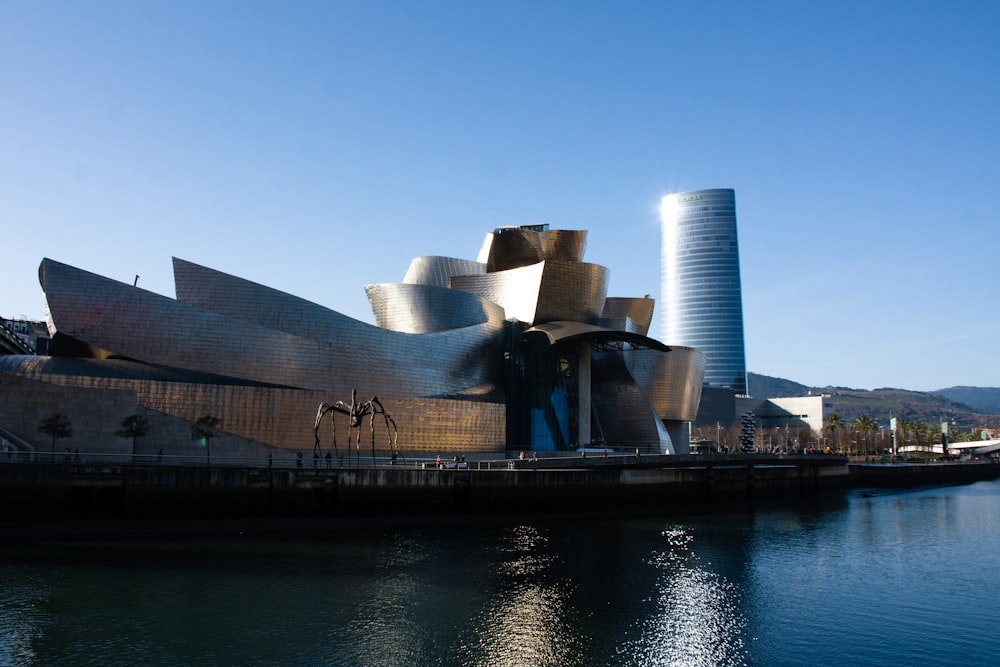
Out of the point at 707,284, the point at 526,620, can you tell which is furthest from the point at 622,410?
the point at 707,284

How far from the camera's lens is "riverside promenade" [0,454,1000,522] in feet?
94.7

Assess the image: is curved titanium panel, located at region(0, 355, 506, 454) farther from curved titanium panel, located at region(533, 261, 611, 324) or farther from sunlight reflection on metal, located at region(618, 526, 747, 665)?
sunlight reflection on metal, located at region(618, 526, 747, 665)

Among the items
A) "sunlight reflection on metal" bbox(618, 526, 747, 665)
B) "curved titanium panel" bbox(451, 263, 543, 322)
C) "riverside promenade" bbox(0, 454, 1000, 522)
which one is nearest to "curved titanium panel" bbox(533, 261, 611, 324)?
"curved titanium panel" bbox(451, 263, 543, 322)

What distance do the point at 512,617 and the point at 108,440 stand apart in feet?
83.1

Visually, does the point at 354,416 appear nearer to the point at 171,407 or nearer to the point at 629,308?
the point at 171,407

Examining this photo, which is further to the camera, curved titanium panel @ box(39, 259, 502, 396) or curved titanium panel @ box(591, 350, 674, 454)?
curved titanium panel @ box(591, 350, 674, 454)

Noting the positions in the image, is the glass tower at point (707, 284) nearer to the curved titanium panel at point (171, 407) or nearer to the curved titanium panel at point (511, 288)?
the curved titanium panel at point (511, 288)

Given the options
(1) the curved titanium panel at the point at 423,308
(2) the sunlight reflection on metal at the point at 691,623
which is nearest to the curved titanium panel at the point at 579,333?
(1) the curved titanium panel at the point at 423,308

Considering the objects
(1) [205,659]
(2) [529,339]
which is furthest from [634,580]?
(2) [529,339]

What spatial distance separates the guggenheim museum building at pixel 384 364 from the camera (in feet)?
124

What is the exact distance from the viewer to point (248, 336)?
42.0 metres

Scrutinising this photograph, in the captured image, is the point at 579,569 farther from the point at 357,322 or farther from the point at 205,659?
the point at 357,322

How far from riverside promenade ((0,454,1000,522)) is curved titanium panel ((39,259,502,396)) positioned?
277 inches

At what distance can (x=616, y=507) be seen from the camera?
40125 millimetres
